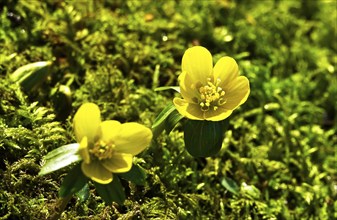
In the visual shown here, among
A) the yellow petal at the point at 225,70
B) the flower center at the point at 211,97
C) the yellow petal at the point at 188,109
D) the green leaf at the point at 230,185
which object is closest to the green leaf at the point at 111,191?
the yellow petal at the point at 188,109

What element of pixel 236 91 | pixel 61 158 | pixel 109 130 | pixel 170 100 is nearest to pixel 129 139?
pixel 109 130

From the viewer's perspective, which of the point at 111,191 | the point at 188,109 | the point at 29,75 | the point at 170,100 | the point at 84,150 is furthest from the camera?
the point at 170,100

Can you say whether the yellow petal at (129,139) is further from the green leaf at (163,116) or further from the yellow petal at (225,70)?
the yellow petal at (225,70)

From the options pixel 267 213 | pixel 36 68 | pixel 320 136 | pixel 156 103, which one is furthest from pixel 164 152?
pixel 320 136

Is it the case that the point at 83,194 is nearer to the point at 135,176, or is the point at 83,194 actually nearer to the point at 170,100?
the point at 135,176

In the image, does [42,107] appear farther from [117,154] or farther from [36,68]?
[117,154]

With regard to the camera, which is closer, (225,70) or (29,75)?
(225,70)

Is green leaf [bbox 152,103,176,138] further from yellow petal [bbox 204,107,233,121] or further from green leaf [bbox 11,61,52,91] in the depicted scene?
green leaf [bbox 11,61,52,91]
